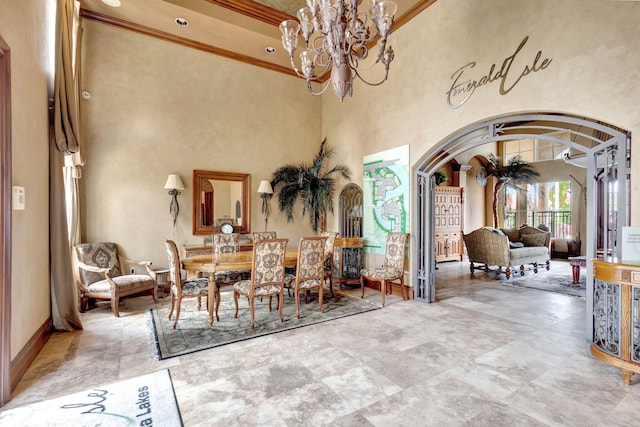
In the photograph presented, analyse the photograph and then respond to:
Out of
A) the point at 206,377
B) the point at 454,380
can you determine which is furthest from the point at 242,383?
the point at 454,380

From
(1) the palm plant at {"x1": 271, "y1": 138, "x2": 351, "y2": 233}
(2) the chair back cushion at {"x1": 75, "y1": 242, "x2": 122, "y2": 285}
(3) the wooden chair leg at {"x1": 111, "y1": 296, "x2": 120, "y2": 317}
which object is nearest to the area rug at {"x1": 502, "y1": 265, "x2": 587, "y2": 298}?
(1) the palm plant at {"x1": 271, "y1": 138, "x2": 351, "y2": 233}

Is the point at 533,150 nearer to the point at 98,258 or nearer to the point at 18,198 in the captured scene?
the point at 98,258

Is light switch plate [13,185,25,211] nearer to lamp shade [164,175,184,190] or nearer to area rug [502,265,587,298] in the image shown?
lamp shade [164,175,184,190]

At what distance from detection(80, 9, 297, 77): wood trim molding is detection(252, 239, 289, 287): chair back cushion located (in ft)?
14.0

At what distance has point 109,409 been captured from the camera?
206 cm

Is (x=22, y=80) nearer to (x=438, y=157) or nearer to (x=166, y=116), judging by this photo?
(x=166, y=116)

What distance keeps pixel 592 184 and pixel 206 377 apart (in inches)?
164

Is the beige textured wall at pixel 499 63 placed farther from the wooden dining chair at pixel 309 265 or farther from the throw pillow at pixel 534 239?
the throw pillow at pixel 534 239

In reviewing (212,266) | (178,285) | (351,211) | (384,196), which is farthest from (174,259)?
(351,211)

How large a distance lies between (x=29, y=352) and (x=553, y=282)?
26.1ft

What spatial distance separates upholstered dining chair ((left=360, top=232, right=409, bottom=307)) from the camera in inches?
179

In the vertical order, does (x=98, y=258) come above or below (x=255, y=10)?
below

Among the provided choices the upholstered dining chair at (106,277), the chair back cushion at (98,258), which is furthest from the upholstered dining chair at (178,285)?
the chair back cushion at (98,258)

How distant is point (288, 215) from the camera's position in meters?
6.49
